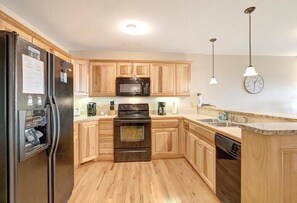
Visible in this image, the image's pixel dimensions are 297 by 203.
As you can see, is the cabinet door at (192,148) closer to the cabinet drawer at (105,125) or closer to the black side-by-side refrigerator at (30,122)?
the cabinet drawer at (105,125)

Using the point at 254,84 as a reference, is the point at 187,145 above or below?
below

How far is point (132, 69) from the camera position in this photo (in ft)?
14.0

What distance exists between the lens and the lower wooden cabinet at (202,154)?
2.48 metres

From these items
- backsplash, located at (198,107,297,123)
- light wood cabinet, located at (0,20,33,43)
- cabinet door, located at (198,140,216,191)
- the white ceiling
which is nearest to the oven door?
cabinet door, located at (198,140,216,191)

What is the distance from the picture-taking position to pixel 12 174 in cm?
121

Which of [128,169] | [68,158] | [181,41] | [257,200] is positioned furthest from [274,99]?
[68,158]

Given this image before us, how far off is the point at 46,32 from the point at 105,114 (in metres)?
2.00

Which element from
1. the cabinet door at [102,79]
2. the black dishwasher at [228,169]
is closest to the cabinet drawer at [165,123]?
the cabinet door at [102,79]

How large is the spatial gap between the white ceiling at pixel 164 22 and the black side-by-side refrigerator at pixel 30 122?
976 millimetres

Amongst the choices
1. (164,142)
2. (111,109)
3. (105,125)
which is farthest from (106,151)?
(164,142)

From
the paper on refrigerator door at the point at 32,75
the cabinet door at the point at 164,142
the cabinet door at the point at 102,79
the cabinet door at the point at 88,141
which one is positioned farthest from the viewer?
the cabinet door at the point at 102,79

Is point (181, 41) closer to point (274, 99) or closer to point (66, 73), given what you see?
point (66, 73)

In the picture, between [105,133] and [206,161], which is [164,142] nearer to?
[105,133]

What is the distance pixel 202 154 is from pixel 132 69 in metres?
2.36
